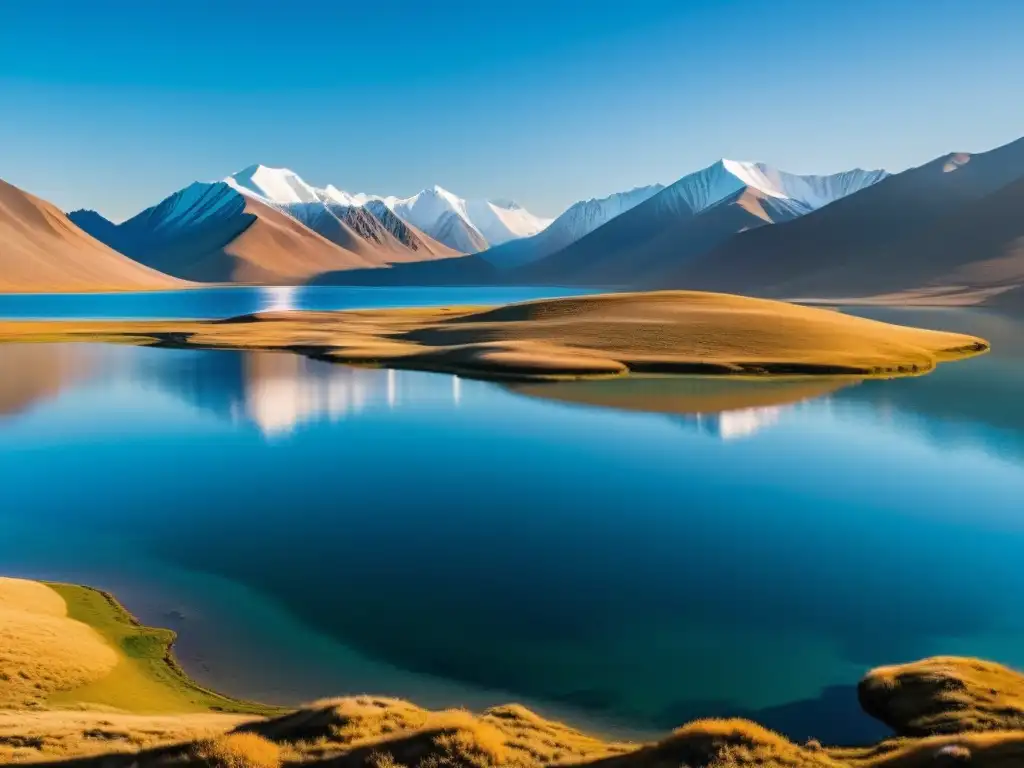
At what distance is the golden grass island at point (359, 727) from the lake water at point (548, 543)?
1196 millimetres

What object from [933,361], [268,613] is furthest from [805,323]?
[268,613]

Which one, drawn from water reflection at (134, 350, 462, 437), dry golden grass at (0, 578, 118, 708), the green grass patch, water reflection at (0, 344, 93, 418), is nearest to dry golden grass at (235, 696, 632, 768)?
the green grass patch

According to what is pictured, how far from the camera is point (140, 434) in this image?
1984 inches

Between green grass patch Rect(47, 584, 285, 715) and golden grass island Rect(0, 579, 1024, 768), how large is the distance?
0.05 meters

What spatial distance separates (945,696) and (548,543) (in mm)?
13811

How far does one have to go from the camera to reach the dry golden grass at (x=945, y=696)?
54.0 feet

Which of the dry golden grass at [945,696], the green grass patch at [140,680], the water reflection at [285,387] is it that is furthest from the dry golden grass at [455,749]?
the water reflection at [285,387]

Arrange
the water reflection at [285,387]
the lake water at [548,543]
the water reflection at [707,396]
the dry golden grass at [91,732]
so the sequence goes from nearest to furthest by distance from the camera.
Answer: the dry golden grass at [91,732]
the lake water at [548,543]
the water reflection at [707,396]
the water reflection at [285,387]

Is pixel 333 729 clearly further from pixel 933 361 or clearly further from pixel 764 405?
pixel 933 361

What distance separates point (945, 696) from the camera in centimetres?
1747

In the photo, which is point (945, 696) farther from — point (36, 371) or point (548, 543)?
point (36, 371)

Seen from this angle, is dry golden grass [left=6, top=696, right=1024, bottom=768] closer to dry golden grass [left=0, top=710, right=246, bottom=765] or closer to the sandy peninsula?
dry golden grass [left=0, top=710, right=246, bottom=765]

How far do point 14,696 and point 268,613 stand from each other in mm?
6404

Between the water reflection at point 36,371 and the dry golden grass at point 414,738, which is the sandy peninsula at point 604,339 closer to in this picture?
the water reflection at point 36,371
